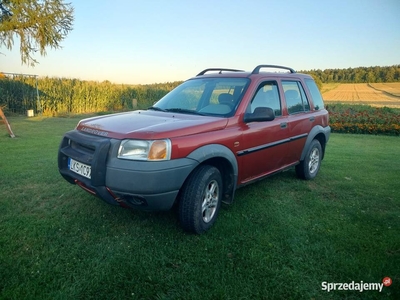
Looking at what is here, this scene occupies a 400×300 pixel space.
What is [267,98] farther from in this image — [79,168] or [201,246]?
[79,168]

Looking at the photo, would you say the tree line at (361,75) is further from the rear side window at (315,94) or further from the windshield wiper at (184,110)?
the windshield wiper at (184,110)

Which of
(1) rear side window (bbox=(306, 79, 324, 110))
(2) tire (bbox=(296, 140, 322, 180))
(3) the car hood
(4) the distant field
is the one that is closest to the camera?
(3) the car hood

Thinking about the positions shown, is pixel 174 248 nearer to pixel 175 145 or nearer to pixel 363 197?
pixel 175 145

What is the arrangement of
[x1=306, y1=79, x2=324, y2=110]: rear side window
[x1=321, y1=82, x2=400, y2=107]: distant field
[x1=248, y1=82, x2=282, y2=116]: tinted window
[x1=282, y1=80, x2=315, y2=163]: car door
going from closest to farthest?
1. [x1=248, y1=82, x2=282, y2=116]: tinted window
2. [x1=282, y1=80, x2=315, y2=163]: car door
3. [x1=306, y1=79, x2=324, y2=110]: rear side window
4. [x1=321, y1=82, x2=400, y2=107]: distant field

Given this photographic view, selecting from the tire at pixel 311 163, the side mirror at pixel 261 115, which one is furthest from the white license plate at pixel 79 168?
the tire at pixel 311 163

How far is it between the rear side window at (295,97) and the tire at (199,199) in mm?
1950

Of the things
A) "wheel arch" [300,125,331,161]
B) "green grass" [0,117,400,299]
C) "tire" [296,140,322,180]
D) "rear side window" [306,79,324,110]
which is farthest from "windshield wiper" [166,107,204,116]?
"rear side window" [306,79,324,110]

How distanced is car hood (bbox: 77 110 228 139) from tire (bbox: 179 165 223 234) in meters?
0.46

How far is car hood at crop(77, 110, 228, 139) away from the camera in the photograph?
277cm

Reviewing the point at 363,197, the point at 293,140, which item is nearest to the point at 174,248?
the point at 293,140

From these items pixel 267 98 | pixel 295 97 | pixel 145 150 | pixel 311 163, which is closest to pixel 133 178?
pixel 145 150

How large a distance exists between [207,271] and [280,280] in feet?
2.04

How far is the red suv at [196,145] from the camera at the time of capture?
2.68 m

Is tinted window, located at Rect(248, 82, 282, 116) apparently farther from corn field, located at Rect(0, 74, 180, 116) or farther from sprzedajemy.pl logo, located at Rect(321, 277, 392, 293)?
corn field, located at Rect(0, 74, 180, 116)
